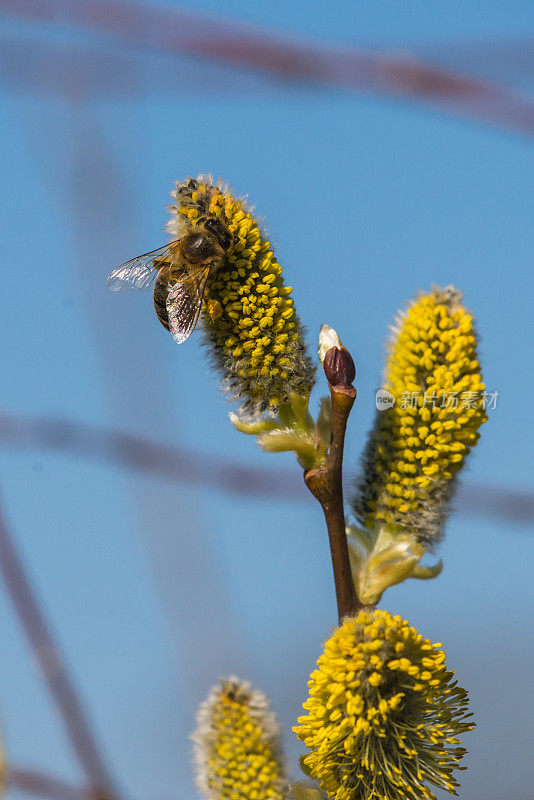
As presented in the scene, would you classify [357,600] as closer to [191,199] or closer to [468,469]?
[468,469]

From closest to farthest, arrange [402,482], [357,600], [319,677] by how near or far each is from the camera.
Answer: [319,677] → [357,600] → [402,482]

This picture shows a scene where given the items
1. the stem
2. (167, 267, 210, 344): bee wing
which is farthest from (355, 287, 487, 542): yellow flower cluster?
(167, 267, 210, 344): bee wing

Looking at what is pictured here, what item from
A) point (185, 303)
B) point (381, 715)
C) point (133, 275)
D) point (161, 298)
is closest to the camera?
point (381, 715)

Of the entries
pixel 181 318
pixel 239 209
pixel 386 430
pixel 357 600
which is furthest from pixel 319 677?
pixel 239 209

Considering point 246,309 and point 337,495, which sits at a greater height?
point 246,309

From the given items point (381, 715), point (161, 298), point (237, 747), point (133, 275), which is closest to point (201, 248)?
point (161, 298)

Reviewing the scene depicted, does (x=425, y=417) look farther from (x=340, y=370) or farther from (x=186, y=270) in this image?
(x=186, y=270)
